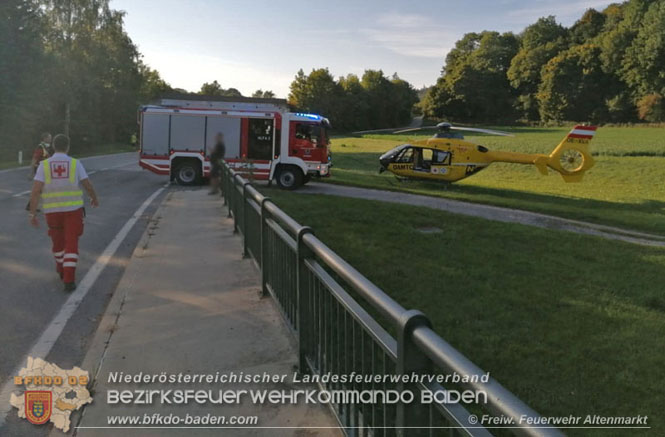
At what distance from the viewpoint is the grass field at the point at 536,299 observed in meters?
4.63

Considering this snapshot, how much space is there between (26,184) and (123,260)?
12524 millimetres

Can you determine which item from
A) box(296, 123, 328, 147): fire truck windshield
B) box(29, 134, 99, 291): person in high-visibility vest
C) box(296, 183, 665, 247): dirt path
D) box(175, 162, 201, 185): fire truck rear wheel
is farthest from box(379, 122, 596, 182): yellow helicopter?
box(29, 134, 99, 291): person in high-visibility vest

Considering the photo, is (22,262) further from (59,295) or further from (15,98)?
(15,98)

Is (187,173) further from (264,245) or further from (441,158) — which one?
(264,245)

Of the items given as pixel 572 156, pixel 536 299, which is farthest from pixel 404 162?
pixel 536 299

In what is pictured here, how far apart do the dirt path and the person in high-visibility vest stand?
10.7 m

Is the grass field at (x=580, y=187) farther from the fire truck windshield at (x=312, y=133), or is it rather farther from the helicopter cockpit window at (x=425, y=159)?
the fire truck windshield at (x=312, y=133)

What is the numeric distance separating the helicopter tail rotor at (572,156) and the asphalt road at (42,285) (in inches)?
707

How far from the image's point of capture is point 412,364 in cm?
207

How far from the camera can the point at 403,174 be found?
24219mm

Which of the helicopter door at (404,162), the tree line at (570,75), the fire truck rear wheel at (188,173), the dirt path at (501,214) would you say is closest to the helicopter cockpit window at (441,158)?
the helicopter door at (404,162)

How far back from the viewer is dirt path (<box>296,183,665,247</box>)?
46.5ft

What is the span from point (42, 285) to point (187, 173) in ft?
47.4

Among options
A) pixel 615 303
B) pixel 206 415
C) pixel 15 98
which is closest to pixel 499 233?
pixel 615 303
